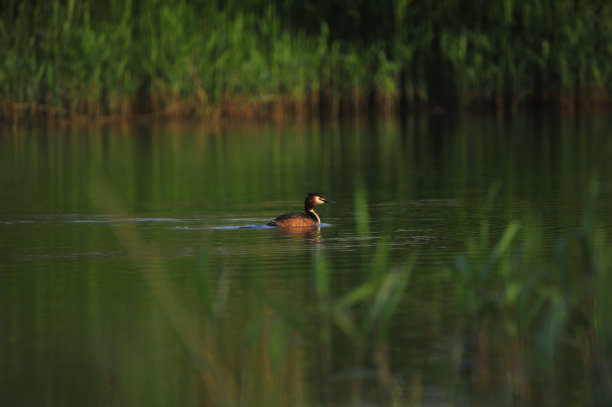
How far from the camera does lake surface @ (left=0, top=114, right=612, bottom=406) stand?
6.64 meters

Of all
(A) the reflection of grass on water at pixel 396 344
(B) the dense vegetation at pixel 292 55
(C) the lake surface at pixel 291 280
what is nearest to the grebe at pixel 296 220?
(C) the lake surface at pixel 291 280

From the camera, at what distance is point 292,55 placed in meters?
29.6

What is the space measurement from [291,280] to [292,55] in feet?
66.3

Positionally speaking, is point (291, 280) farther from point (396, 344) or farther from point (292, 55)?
point (292, 55)

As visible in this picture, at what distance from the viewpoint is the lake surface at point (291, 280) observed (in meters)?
6.64

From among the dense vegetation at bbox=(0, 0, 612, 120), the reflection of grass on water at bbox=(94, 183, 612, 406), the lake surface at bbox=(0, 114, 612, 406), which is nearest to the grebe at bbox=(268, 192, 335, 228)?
the lake surface at bbox=(0, 114, 612, 406)

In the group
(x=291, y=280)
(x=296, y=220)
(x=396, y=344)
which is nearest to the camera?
(x=396, y=344)

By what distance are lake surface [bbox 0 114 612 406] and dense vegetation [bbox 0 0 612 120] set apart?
5.73 meters

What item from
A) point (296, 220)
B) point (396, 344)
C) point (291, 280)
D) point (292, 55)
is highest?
point (292, 55)

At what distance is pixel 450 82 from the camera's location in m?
33.2

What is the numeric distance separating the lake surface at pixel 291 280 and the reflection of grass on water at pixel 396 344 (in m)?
0.02

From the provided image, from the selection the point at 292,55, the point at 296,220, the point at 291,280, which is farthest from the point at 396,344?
the point at 292,55

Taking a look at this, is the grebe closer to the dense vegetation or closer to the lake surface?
the lake surface

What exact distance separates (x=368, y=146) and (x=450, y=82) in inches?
373
